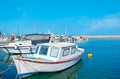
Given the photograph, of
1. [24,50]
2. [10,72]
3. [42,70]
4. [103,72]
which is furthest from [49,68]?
[24,50]

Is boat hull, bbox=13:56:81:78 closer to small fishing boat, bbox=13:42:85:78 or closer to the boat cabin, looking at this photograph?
small fishing boat, bbox=13:42:85:78

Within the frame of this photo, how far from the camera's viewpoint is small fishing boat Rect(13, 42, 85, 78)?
14.7 meters

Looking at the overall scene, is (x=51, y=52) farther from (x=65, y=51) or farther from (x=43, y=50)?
(x=65, y=51)

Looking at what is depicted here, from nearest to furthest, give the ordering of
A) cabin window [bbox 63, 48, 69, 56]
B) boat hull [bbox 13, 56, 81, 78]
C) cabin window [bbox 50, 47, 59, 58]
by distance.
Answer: boat hull [bbox 13, 56, 81, 78] < cabin window [bbox 50, 47, 59, 58] < cabin window [bbox 63, 48, 69, 56]

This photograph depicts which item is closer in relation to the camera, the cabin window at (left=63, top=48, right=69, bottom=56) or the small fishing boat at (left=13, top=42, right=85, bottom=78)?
the small fishing boat at (left=13, top=42, right=85, bottom=78)

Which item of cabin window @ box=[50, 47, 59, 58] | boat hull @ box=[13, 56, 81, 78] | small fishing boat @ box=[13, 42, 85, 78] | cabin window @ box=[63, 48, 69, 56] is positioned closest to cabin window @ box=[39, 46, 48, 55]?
small fishing boat @ box=[13, 42, 85, 78]

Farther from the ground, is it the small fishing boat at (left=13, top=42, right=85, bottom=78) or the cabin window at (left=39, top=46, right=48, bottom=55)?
the cabin window at (left=39, top=46, right=48, bottom=55)

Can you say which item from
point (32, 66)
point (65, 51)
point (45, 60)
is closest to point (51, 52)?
point (45, 60)

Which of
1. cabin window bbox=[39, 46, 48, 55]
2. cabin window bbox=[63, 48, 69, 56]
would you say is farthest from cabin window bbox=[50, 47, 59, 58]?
cabin window bbox=[63, 48, 69, 56]

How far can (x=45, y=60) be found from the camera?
15539mm

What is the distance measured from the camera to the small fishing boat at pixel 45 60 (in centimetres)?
1473

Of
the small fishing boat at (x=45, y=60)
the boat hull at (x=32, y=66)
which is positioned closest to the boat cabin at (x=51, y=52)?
the small fishing boat at (x=45, y=60)

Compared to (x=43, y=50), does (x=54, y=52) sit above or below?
below

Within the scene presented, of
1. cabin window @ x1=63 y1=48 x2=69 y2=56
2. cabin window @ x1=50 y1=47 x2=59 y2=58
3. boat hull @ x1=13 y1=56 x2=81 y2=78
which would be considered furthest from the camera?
cabin window @ x1=63 y1=48 x2=69 y2=56
